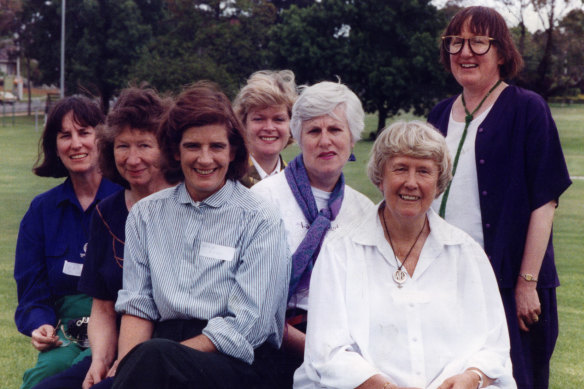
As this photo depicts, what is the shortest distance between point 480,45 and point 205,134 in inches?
57.4

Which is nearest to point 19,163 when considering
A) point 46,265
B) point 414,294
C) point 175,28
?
point 46,265

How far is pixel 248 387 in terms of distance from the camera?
3.28 m

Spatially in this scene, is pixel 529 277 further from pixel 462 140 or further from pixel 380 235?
pixel 380 235

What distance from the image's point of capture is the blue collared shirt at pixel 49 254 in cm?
402

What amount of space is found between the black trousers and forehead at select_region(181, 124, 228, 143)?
3.09 ft

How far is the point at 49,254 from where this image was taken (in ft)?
13.3

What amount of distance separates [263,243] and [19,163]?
73.5ft

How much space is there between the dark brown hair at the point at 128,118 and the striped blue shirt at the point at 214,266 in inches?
19.1

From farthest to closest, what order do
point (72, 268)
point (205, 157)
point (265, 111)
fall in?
1. point (265, 111)
2. point (72, 268)
3. point (205, 157)

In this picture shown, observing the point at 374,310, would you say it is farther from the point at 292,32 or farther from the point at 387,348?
the point at 292,32

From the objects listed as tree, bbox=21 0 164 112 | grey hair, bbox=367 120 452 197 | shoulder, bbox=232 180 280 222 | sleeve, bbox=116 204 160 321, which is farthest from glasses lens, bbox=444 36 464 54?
tree, bbox=21 0 164 112

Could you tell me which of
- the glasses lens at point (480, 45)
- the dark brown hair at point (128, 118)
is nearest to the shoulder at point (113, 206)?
the dark brown hair at point (128, 118)

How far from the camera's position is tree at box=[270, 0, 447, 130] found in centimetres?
4222

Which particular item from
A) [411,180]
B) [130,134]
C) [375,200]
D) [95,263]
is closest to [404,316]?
[411,180]
